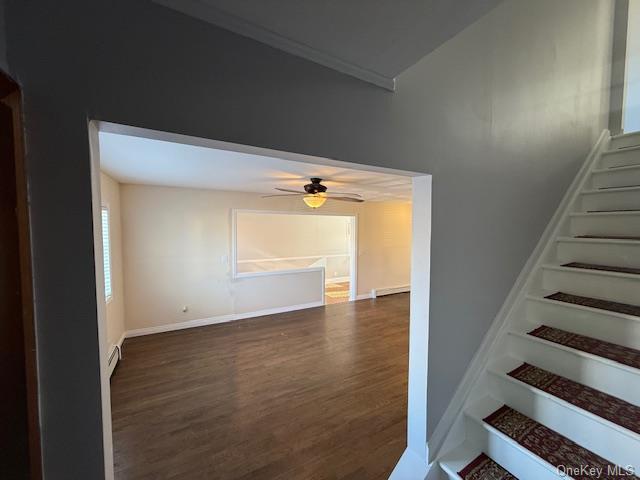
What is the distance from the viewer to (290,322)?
479 centimetres

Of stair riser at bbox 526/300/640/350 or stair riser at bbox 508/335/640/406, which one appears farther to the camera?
stair riser at bbox 526/300/640/350

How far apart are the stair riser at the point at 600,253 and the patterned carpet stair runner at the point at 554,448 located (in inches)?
52.0

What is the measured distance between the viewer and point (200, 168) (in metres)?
2.84

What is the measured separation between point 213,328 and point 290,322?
1.29 metres

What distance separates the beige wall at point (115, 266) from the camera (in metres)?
3.27

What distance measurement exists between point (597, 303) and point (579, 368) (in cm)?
52

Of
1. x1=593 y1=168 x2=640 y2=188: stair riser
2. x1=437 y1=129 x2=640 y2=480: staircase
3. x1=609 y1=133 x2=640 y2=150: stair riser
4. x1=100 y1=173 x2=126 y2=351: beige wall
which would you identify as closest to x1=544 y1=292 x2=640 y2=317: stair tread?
x1=437 y1=129 x2=640 y2=480: staircase

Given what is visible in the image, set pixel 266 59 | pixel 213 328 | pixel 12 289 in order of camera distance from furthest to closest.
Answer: pixel 213 328 < pixel 266 59 < pixel 12 289

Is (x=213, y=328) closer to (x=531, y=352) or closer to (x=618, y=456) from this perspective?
(x=531, y=352)

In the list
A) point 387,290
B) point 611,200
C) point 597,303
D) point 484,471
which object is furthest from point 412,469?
point 387,290

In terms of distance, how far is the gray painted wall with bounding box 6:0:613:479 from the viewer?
2.21 ft

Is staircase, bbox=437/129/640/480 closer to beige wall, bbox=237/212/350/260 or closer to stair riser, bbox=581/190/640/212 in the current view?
stair riser, bbox=581/190/640/212

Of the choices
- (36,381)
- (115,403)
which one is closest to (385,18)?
(36,381)

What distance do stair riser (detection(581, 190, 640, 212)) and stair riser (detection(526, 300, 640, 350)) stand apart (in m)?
1.17
